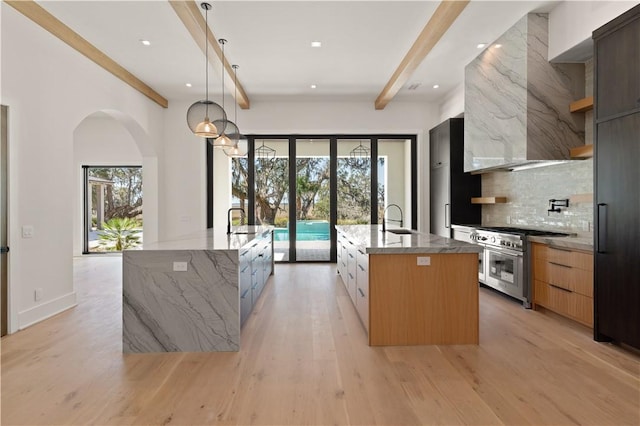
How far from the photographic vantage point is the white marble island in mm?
2797

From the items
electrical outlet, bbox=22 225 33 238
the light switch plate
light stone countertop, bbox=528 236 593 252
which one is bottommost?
the light switch plate

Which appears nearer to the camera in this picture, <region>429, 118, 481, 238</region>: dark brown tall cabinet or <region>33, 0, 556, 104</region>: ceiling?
<region>33, 0, 556, 104</region>: ceiling

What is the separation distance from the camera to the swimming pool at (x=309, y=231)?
23.3 feet

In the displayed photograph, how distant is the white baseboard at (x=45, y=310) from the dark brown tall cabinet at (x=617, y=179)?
16.9 feet

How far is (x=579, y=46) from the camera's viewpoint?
11.5 feet

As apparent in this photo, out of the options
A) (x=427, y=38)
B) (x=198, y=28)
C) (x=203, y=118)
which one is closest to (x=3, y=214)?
(x=203, y=118)

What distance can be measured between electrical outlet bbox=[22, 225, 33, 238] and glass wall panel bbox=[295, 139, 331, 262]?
4236mm

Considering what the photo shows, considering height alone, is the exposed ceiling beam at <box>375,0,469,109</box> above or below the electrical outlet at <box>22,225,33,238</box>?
above

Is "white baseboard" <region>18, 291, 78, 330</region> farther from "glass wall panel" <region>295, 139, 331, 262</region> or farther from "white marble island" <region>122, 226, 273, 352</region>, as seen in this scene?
"glass wall panel" <region>295, 139, 331, 262</region>

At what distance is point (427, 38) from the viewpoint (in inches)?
156

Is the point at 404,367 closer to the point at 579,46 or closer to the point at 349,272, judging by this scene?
the point at 349,272

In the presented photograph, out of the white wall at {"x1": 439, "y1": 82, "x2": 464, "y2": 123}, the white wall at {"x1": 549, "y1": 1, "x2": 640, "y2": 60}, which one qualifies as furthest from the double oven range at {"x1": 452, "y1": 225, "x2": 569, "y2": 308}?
the white wall at {"x1": 439, "y1": 82, "x2": 464, "y2": 123}

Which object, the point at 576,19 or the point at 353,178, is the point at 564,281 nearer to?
the point at 576,19

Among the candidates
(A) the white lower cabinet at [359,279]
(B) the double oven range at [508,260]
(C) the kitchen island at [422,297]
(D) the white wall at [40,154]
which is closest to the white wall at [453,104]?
(B) the double oven range at [508,260]
